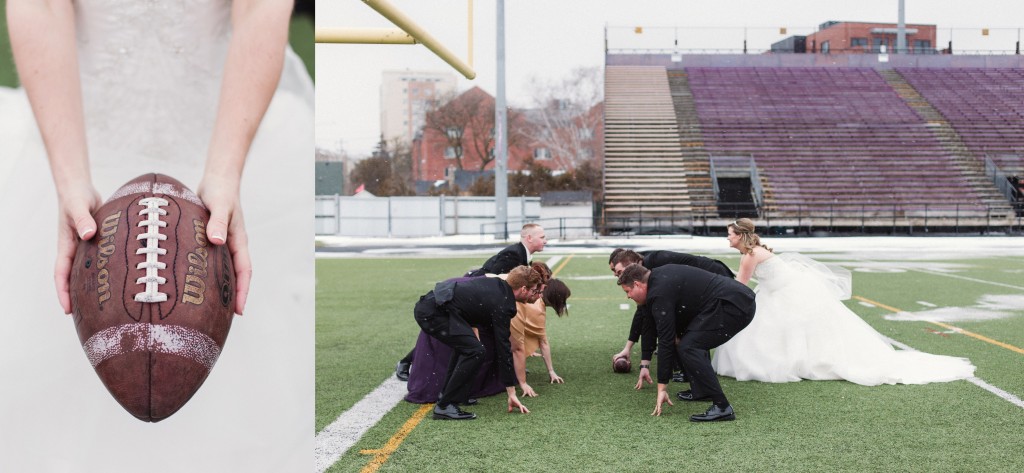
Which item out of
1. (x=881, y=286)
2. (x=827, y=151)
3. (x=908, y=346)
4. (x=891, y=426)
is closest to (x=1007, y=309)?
(x=881, y=286)

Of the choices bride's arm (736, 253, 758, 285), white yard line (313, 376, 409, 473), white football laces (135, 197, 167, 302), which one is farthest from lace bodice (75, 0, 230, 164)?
bride's arm (736, 253, 758, 285)

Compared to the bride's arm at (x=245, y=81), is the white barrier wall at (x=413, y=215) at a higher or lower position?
lower

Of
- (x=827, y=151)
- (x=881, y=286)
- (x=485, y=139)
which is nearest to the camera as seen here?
(x=881, y=286)

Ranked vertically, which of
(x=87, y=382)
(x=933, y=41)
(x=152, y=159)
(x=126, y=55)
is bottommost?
(x=87, y=382)

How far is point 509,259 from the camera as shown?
6.80 meters

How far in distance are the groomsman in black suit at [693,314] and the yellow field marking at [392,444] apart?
1.40m

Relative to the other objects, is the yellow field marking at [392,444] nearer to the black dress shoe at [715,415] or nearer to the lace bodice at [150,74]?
the black dress shoe at [715,415]

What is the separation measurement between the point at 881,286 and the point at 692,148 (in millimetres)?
23307

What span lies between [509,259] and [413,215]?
25.2m

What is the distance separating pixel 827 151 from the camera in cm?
3534

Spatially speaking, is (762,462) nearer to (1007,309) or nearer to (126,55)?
(126,55)

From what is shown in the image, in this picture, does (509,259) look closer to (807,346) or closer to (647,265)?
(647,265)

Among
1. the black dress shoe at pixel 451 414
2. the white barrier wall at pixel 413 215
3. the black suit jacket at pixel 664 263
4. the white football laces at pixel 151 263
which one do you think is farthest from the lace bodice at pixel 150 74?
the white barrier wall at pixel 413 215

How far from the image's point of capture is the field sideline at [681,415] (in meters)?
4.55
